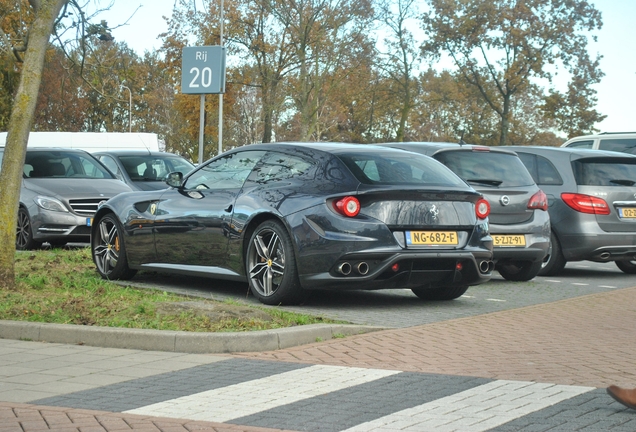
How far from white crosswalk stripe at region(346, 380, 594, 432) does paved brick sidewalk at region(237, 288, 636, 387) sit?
33cm

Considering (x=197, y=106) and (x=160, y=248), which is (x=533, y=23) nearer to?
(x=197, y=106)

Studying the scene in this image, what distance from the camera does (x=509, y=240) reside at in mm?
12055

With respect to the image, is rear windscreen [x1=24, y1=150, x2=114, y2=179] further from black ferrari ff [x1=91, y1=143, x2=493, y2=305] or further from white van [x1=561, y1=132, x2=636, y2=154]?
white van [x1=561, y1=132, x2=636, y2=154]

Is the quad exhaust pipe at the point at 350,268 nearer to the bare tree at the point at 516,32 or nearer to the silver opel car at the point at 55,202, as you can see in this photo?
the silver opel car at the point at 55,202

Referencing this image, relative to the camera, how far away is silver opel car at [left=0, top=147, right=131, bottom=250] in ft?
51.4

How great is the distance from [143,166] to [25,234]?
3965 mm

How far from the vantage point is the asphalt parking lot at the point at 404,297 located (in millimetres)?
9109

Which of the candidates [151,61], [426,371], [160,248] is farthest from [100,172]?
[151,61]

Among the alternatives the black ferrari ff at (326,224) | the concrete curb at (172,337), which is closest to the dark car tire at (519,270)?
the black ferrari ff at (326,224)

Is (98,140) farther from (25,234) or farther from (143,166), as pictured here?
Result: (25,234)

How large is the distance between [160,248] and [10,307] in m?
2.38

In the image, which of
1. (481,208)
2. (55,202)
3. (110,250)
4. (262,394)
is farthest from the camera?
(55,202)

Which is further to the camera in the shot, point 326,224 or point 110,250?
point 110,250

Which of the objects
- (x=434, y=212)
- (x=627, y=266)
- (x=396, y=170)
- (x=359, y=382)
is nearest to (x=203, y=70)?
(x=627, y=266)
